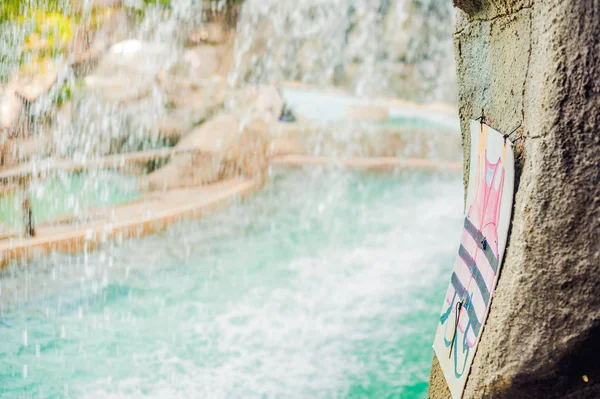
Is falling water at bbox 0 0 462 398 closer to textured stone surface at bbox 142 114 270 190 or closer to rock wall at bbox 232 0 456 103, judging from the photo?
textured stone surface at bbox 142 114 270 190

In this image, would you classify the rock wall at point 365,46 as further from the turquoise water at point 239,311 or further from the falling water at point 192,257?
the turquoise water at point 239,311

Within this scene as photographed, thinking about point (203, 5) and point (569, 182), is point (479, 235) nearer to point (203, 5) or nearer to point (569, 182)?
point (569, 182)

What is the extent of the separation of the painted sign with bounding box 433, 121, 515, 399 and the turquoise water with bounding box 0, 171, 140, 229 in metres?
5.10

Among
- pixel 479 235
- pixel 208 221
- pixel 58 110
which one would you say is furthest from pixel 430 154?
pixel 479 235

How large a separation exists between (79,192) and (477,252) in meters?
6.34

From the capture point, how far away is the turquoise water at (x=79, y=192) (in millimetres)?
6719

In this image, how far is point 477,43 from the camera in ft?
6.64

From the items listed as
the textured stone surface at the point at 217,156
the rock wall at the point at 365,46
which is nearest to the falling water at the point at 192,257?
the textured stone surface at the point at 217,156

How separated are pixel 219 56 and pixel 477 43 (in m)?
13.1

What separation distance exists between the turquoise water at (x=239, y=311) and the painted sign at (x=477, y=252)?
1656 millimetres

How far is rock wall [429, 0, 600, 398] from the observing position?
146 cm

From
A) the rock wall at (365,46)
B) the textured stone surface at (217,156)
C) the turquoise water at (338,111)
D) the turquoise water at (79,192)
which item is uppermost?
the rock wall at (365,46)

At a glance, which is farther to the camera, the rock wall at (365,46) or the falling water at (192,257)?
the rock wall at (365,46)

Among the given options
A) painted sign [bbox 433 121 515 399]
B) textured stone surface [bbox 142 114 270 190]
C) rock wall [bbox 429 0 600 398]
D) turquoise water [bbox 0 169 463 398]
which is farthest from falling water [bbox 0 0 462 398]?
rock wall [bbox 429 0 600 398]
